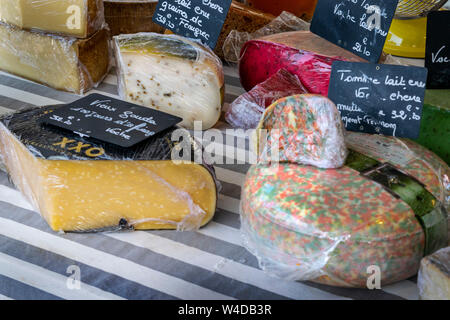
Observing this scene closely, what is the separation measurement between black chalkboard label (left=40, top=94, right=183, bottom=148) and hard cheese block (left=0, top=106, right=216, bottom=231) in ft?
0.06

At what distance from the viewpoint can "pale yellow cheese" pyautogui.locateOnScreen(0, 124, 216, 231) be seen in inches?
49.8

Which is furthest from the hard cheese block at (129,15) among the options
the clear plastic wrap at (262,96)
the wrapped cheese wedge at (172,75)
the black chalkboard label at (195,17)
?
the clear plastic wrap at (262,96)

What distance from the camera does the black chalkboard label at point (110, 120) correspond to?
1.31m

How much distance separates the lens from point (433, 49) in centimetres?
151

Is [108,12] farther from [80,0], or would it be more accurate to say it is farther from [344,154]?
[344,154]

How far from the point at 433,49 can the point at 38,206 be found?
111cm

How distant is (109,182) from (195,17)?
2.67 feet

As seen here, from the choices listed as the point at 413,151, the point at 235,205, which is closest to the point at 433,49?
the point at 413,151

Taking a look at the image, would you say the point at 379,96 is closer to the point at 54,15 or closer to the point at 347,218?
the point at 347,218

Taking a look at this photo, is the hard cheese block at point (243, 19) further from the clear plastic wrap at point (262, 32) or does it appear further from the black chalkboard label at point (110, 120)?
the black chalkboard label at point (110, 120)

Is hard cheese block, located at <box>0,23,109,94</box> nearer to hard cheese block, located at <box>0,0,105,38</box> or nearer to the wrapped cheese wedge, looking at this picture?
hard cheese block, located at <box>0,0,105,38</box>

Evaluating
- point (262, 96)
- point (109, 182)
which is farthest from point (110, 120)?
point (262, 96)

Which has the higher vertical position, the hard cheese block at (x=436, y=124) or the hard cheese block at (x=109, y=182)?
the hard cheese block at (x=436, y=124)

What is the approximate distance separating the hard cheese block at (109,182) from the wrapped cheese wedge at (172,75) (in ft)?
1.41
